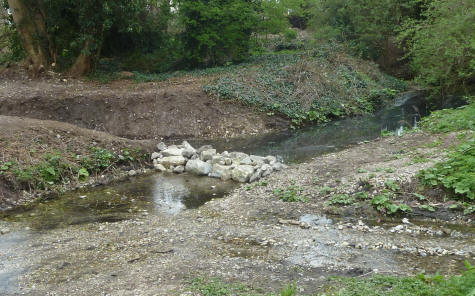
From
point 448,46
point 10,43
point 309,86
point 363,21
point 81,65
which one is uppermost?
point 363,21

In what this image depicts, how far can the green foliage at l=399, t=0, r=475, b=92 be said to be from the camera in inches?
597

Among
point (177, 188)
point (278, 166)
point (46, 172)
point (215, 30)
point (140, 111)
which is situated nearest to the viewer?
point (46, 172)

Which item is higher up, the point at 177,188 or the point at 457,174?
the point at 457,174

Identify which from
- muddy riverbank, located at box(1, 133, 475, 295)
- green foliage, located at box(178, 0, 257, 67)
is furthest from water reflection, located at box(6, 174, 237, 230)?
green foliage, located at box(178, 0, 257, 67)

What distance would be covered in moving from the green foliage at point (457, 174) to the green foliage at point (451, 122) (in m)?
3.29

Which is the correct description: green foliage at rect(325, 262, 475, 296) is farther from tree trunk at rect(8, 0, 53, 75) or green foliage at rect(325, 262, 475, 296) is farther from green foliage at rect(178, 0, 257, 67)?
tree trunk at rect(8, 0, 53, 75)

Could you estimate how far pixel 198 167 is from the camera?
40.7 ft

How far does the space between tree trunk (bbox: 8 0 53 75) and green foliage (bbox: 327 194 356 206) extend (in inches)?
692

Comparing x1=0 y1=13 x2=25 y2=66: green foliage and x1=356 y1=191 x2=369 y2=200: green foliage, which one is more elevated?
x1=0 y1=13 x2=25 y2=66: green foliage

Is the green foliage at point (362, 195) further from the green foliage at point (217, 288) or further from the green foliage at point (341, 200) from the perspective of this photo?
the green foliage at point (217, 288)

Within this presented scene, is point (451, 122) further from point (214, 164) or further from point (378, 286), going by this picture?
point (378, 286)

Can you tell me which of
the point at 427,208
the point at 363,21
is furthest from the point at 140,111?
the point at 363,21

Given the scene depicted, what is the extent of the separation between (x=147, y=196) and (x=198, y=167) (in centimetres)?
215

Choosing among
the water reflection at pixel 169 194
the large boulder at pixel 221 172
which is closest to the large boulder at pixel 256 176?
the large boulder at pixel 221 172
